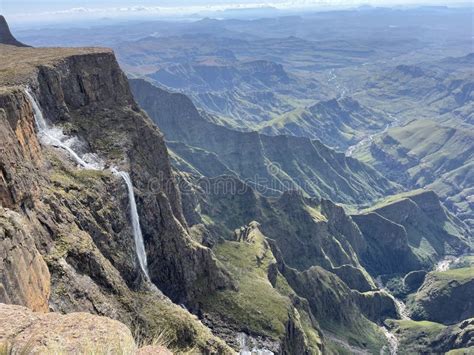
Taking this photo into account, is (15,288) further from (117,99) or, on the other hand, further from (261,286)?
(261,286)

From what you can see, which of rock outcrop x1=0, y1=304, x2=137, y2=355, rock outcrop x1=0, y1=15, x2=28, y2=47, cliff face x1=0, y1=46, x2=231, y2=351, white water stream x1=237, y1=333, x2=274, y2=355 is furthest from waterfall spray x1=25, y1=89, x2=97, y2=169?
rock outcrop x1=0, y1=15, x2=28, y2=47

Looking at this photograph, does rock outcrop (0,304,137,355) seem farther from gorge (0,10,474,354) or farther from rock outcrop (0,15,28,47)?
rock outcrop (0,15,28,47)

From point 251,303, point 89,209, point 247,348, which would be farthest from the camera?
point 251,303

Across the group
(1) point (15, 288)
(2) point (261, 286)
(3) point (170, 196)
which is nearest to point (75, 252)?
(1) point (15, 288)

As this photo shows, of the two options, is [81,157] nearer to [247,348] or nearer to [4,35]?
[247,348]

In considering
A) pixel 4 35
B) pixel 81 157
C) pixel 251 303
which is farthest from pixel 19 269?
pixel 4 35
